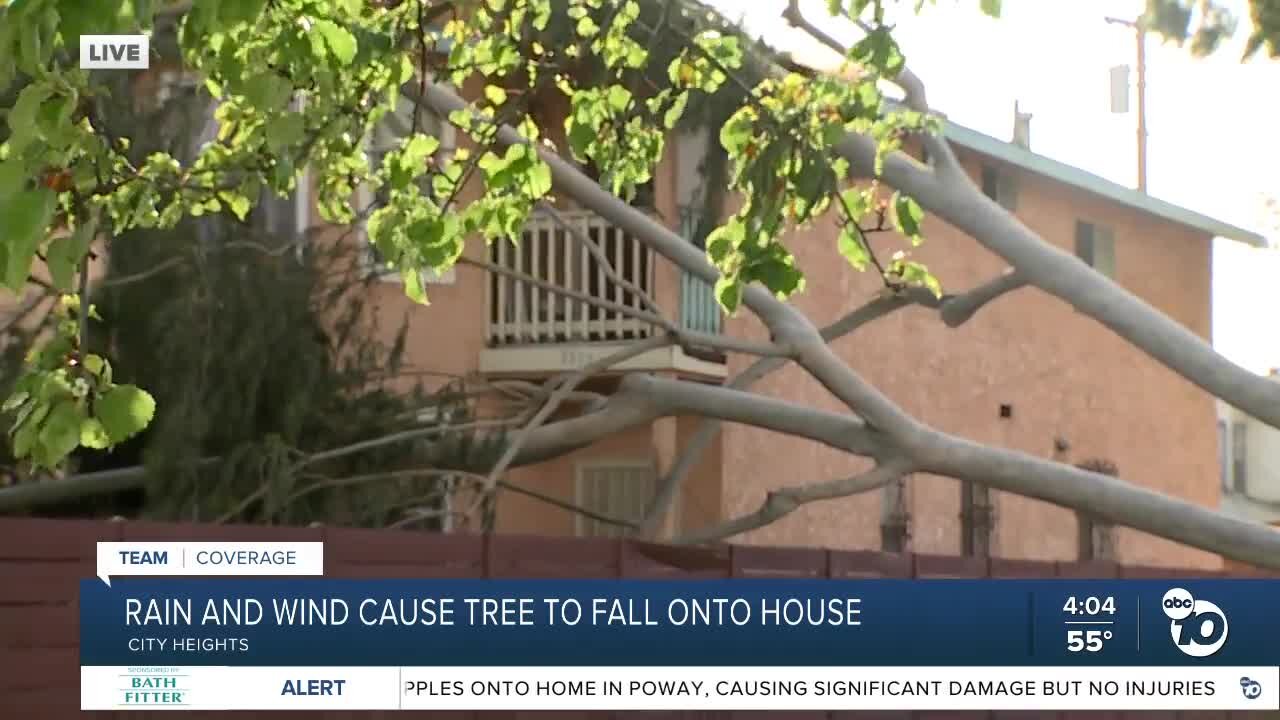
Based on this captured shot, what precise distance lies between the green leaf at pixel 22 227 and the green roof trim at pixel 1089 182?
67.0 feet

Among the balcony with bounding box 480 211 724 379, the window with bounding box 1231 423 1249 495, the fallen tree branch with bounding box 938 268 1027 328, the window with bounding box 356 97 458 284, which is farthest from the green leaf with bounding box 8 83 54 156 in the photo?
the window with bounding box 1231 423 1249 495

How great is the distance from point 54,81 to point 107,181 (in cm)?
401

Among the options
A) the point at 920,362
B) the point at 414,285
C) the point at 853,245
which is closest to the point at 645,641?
the point at 853,245

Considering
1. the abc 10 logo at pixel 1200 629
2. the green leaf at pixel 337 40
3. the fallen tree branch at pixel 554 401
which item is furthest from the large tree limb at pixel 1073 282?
the green leaf at pixel 337 40

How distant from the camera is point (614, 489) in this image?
81.5ft

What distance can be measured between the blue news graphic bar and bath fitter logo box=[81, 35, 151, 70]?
402cm

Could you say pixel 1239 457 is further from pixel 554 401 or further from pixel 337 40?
pixel 337 40

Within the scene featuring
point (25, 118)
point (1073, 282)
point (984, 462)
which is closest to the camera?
point (25, 118)

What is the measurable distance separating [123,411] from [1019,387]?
928 inches

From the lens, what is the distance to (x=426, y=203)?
1218cm

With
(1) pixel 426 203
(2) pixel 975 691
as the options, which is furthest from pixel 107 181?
(2) pixel 975 691

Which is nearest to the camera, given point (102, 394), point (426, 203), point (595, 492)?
point (102, 394)

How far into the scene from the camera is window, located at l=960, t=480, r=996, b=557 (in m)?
28.8

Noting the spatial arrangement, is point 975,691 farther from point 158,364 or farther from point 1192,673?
point 158,364
